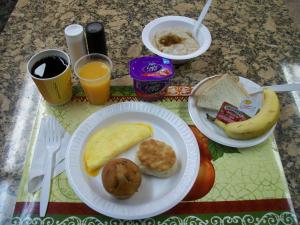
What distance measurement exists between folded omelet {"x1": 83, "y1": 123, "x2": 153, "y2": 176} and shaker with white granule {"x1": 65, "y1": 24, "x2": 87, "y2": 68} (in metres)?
0.29

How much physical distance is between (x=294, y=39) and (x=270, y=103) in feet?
1.58

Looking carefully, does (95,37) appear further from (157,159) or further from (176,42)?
(157,159)

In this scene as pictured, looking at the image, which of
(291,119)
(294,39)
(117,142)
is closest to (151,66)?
(117,142)

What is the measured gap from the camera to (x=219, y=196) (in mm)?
794

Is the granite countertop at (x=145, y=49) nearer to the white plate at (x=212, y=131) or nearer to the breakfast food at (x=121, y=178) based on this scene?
the white plate at (x=212, y=131)

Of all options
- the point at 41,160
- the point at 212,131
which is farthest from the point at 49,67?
the point at 212,131

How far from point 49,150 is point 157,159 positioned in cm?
32

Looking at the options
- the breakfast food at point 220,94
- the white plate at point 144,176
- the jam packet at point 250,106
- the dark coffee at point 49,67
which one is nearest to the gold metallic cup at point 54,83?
the dark coffee at point 49,67

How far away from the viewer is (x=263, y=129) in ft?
2.81

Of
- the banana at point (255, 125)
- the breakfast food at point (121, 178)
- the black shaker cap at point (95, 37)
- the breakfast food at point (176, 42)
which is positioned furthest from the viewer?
the breakfast food at point (176, 42)

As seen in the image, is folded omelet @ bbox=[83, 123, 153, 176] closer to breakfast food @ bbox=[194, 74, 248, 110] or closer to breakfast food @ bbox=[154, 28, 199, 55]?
breakfast food @ bbox=[194, 74, 248, 110]

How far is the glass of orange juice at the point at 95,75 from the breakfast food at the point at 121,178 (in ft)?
0.88

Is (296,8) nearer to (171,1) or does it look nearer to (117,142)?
(171,1)

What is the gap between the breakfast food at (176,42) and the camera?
3.59ft
